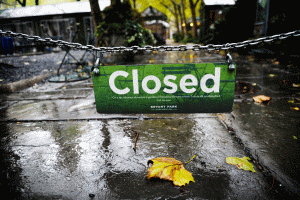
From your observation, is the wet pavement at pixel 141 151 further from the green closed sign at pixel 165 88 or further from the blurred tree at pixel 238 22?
the blurred tree at pixel 238 22

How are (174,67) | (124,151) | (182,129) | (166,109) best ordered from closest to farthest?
(174,67) < (166,109) < (124,151) < (182,129)

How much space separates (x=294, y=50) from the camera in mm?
5762

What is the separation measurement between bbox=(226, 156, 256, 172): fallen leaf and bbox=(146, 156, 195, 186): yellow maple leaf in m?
0.39

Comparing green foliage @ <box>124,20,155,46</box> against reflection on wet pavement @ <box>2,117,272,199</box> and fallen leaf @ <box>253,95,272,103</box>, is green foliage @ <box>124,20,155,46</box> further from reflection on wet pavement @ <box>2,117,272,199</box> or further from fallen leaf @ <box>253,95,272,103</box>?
reflection on wet pavement @ <box>2,117,272,199</box>

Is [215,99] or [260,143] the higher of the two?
[215,99]

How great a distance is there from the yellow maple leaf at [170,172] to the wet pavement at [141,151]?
1.6 inches

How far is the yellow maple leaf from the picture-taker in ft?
4.39

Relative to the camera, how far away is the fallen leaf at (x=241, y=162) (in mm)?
1421

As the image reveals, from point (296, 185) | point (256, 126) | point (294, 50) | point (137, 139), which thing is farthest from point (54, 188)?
point (294, 50)

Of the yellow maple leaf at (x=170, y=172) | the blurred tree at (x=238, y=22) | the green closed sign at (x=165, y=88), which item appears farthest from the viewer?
the blurred tree at (x=238, y=22)

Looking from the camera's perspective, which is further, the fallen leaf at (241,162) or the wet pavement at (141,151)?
the fallen leaf at (241,162)

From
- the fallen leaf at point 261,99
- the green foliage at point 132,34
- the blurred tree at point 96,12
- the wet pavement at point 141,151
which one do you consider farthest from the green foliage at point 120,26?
the fallen leaf at point 261,99

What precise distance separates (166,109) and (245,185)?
0.74 m

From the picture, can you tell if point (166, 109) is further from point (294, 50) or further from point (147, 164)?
point (294, 50)
